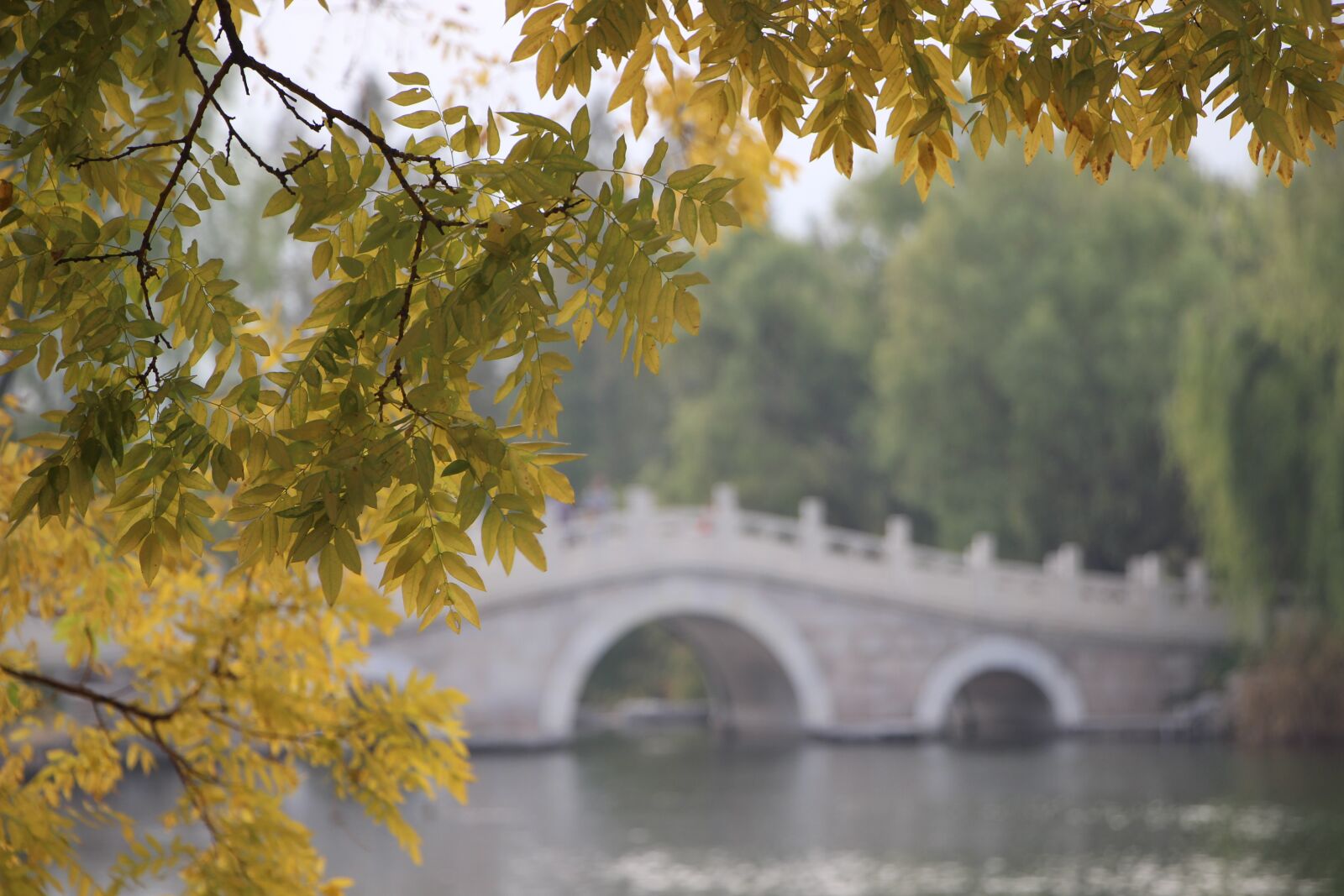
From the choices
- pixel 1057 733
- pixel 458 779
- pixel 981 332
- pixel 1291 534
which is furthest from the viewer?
pixel 981 332

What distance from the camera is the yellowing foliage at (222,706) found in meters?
2.92

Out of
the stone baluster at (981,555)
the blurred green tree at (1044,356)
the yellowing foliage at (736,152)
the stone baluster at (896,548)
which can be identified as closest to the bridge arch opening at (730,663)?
the stone baluster at (896,548)

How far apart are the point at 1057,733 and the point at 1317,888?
412 inches

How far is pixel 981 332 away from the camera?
21.7m

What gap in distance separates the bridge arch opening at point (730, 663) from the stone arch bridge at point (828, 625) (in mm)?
25

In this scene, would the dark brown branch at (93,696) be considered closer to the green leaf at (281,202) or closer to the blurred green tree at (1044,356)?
the green leaf at (281,202)

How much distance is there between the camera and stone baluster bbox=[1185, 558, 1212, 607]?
20141 mm

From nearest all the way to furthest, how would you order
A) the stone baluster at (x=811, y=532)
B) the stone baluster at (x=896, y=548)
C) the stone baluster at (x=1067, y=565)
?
the stone baluster at (x=811, y=532)
the stone baluster at (x=896, y=548)
the stone baluster at (x=1067, y=565)

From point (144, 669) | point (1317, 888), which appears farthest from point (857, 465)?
point (144, 669)

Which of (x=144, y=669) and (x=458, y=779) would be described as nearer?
(x=458, y=779)

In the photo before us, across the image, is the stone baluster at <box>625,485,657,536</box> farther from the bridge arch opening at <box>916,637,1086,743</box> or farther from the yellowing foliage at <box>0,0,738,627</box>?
the yellowing foliage at <box>0,0,738,627</box>

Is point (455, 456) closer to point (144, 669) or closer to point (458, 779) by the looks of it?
point (458, 779)

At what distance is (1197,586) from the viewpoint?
20.2 m

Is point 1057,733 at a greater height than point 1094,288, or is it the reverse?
point 1094,288
